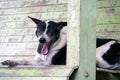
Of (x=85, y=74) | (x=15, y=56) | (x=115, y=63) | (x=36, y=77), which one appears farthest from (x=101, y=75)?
(x=15, y=56)

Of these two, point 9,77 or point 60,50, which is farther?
point 60,50

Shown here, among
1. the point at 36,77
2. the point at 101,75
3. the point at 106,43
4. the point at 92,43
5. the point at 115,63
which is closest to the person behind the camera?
the point at 36,77

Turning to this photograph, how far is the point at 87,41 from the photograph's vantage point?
12.2 ft

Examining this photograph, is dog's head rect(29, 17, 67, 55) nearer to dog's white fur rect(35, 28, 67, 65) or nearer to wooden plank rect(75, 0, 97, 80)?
A: dog's white fur rect(35, 28, 67, 65)

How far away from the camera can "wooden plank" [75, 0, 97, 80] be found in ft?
11.9

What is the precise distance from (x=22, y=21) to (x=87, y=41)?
3.73 m

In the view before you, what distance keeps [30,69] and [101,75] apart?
117 centimetres

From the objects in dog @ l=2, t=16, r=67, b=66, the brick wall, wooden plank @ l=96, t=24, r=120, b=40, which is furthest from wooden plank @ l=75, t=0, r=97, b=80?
the brick wall

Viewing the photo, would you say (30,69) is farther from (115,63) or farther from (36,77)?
(115,63)

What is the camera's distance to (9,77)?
12.0 ft

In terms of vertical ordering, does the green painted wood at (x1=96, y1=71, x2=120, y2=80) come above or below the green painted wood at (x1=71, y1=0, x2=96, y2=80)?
below

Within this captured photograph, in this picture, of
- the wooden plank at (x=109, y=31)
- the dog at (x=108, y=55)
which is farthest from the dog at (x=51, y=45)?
the wooden plank at (x=109, y=31)

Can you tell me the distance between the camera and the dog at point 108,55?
4.97 meters

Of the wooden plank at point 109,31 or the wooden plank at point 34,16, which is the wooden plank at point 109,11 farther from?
the wooden plank at point 34,16
